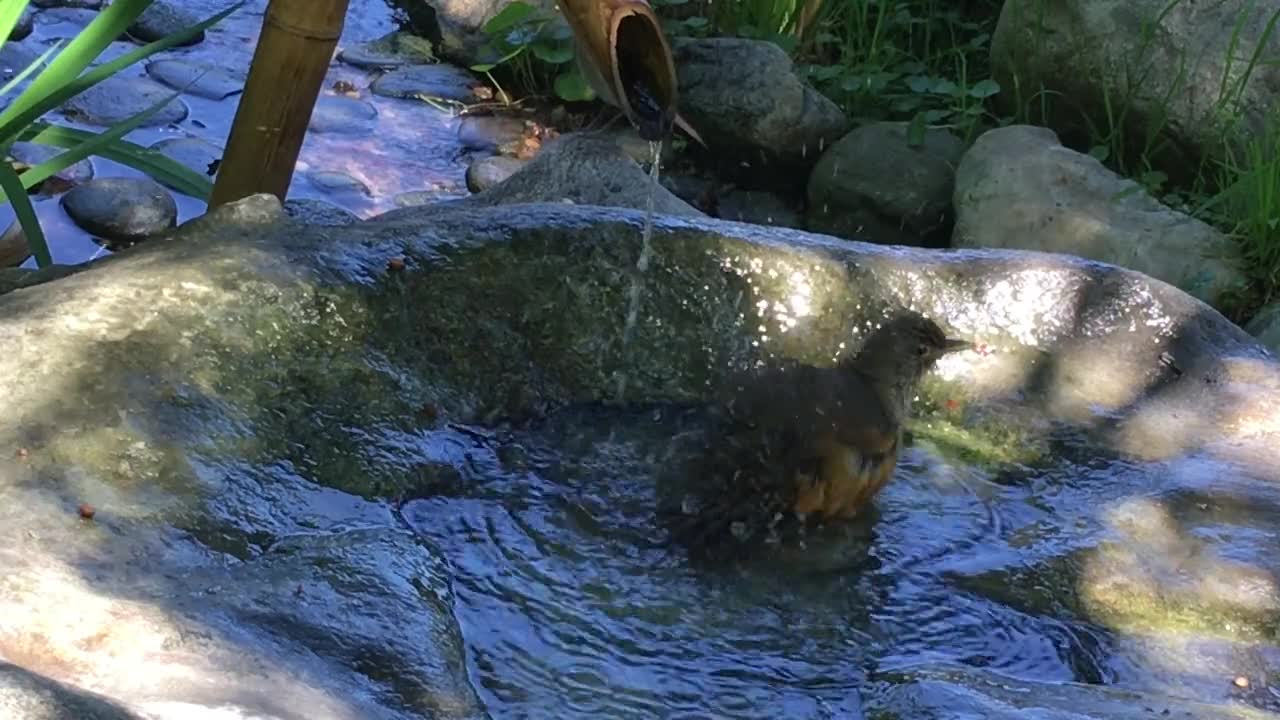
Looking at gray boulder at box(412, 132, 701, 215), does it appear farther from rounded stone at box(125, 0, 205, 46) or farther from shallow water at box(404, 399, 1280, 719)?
rounded stone at box(125, 0, 205, 46)

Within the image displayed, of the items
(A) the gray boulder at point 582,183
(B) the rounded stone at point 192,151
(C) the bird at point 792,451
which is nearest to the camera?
(C) the bird at point 792,451

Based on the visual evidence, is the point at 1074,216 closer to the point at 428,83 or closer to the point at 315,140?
the point at 315,140

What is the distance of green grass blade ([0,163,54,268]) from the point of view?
406 cm

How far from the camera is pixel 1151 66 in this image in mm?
7395

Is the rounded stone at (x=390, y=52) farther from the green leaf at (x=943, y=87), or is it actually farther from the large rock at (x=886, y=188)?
the green leaf at (x=943, y=87)

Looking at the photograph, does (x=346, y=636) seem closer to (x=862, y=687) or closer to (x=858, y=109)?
(x=862, y=687)

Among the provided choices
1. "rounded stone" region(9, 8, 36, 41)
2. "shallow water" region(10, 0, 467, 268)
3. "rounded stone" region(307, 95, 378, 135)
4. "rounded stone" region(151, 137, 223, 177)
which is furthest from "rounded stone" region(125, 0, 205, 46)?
"rounded stone" region(151, 137, 223, 177)

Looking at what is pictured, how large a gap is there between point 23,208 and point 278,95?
0.73 meters

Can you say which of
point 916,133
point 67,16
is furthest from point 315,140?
point 916,133

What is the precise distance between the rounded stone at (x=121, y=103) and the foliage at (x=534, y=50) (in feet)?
6.24

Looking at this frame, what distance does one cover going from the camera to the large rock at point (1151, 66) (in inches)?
281

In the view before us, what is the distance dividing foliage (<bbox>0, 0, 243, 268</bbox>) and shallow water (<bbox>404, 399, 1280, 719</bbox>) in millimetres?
1437

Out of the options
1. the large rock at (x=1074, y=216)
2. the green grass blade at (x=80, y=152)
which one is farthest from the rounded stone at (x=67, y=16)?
the large rock at (x=1074, y=216)

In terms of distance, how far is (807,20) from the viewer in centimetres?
916
